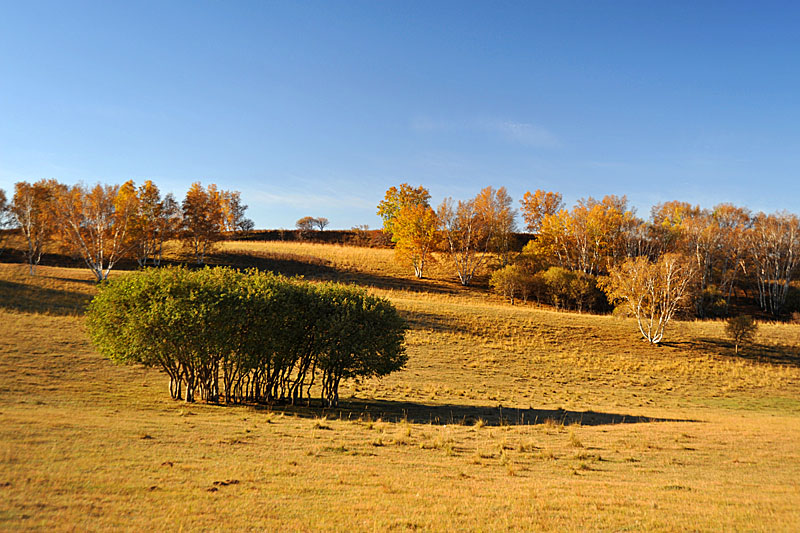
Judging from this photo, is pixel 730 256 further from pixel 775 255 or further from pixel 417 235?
pixel 417 235

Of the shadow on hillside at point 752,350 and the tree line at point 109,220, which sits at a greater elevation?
the tree line at point 109,220

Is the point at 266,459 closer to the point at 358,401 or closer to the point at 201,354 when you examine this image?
the point at 201,354

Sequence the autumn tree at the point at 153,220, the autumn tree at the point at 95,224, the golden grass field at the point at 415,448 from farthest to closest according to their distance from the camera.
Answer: the autumn tree at the point at 153,220
the autumn tree at the point at 95,224
the golden grass field at the point at 415,448

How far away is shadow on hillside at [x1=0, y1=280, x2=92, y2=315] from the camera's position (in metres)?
41.9

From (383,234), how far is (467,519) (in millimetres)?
95773

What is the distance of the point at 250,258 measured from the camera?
262ft

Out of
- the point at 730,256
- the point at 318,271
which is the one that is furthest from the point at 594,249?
the point at 318,271

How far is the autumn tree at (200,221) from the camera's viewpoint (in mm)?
70125

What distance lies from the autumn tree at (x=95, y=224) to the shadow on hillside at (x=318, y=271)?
17.7 meters

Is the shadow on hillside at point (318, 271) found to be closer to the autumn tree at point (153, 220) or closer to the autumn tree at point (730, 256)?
the autumn tree at point (153, 220)

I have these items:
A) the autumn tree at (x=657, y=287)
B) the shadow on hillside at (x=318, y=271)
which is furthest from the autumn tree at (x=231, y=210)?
the autumn tree at (x=657, y=287)

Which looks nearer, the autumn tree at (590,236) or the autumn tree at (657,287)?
the autumn tree at (657,287)

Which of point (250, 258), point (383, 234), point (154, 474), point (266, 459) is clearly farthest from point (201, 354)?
point (383, 234)

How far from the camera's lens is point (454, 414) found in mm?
23891
